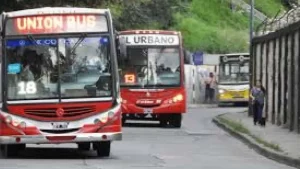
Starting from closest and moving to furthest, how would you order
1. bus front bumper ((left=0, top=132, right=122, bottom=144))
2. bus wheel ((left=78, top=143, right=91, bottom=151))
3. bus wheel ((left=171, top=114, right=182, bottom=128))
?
bus front bumper ((left=0, top=132, right=122, bottom=144)), bus wheel ((left=78, top=143, right=91, bottom=151)), bus wheel ((left=171, top=114, right=182, bottom=128))

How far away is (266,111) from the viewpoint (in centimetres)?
3222

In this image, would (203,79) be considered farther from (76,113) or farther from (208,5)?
(76,113)

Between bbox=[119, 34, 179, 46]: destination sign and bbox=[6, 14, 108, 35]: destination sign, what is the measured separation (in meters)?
11.4

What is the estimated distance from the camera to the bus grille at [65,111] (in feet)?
53.0

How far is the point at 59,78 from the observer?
1645 cm

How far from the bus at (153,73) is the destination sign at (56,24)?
11331 mm

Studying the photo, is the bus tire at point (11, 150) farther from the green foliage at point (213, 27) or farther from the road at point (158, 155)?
the green foliage at point (213, 27)

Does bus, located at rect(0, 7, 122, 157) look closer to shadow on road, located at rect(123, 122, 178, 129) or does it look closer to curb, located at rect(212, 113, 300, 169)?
curb, located at rect(212, 113, 300, 169)

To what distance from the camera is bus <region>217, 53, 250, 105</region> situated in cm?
4806

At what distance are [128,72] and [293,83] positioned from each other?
18.9ft

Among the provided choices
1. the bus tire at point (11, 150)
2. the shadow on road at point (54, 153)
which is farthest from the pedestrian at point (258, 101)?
the bus tire at point (11, 150)

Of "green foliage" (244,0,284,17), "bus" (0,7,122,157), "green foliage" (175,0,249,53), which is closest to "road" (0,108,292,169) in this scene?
"bus" (0,7,122,157)

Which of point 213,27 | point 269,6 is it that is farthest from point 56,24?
point 269,6

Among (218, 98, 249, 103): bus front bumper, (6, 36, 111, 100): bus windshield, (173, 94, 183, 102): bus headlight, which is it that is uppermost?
(6, 36, 111, 100): bus windshield
